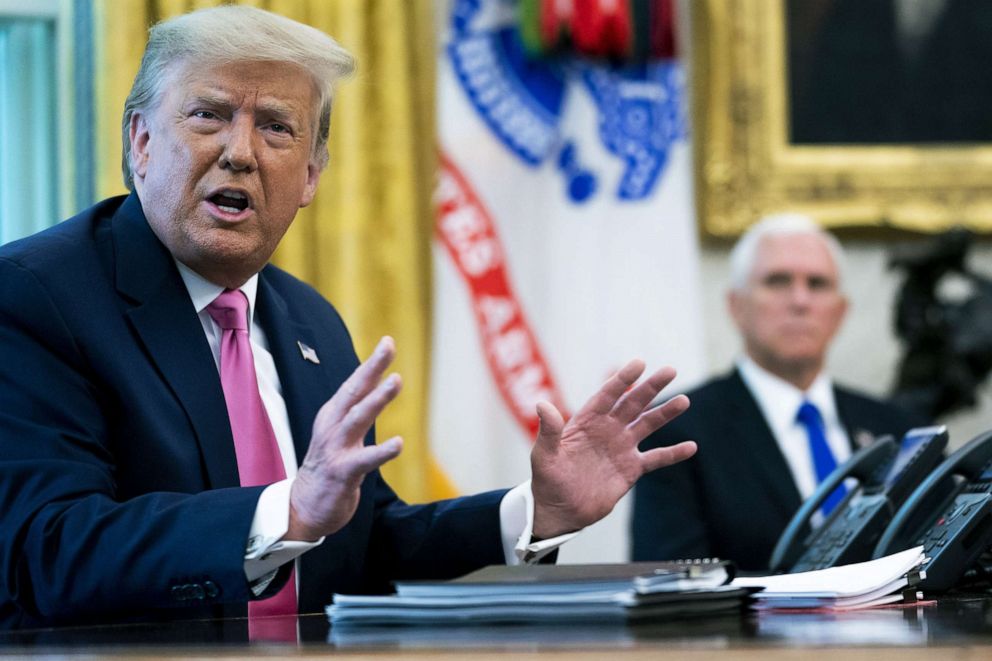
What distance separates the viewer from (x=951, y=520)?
1.80 m

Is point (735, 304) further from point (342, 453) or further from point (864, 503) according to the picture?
point (342, 453)

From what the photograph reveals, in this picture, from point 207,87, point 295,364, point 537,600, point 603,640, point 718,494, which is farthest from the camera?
point 718,494

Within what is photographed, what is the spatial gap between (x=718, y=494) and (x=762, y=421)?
1.01 ft

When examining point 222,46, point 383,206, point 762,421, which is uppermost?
point 222,46

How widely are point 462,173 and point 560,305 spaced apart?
1.71 feet

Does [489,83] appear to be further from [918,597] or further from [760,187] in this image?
[918,597]

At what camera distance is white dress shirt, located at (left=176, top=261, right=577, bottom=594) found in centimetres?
158

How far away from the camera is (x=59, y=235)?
2014 millimetres

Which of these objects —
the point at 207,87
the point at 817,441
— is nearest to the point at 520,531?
the point at 207,87

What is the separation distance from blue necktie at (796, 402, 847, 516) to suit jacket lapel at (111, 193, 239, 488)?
2166mm

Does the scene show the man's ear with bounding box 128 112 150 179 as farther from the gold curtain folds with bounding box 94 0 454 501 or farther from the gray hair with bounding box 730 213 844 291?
the gray hair with bounding box 730 213 844 291

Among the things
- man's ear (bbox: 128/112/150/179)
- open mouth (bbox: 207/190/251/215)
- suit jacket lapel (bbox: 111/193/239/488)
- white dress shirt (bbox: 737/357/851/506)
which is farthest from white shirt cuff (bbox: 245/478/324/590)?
white dress shirt (bbox: 737/357/851/506)

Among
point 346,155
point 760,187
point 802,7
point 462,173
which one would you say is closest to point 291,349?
point 346,155

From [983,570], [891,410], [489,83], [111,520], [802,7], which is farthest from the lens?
[802,7]
